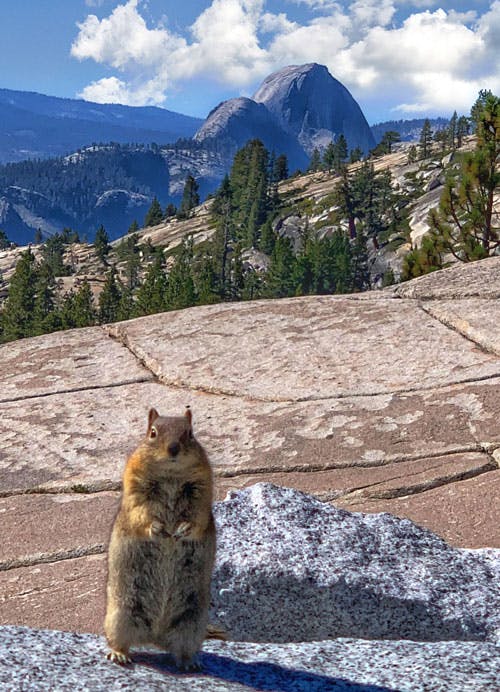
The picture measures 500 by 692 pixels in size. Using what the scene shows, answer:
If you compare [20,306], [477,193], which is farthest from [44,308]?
[477,193]

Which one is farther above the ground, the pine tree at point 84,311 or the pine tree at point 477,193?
the pine tree at point 477,193

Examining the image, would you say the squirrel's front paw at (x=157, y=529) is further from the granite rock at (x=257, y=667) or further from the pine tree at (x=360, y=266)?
the pine tree at (x=360, y=266)

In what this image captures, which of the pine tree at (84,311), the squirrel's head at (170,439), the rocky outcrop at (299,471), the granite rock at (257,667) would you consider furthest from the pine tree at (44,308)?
the squirrel's head at (170,439)

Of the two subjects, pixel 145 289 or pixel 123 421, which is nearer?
pixel 123 421

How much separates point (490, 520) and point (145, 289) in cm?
9540

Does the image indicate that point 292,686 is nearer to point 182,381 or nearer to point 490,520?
point 490,520

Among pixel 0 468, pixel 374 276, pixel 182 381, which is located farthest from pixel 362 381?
pixel 374 276

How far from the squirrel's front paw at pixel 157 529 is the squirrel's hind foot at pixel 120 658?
0.96 m

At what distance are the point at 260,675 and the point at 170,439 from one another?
198 centimetres

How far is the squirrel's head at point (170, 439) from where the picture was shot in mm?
4430

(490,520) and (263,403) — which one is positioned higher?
(263,403)

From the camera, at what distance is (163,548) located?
15.8ft

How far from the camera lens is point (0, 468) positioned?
440 inches

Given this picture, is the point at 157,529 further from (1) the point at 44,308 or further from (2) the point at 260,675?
(1) the point at 44,308
